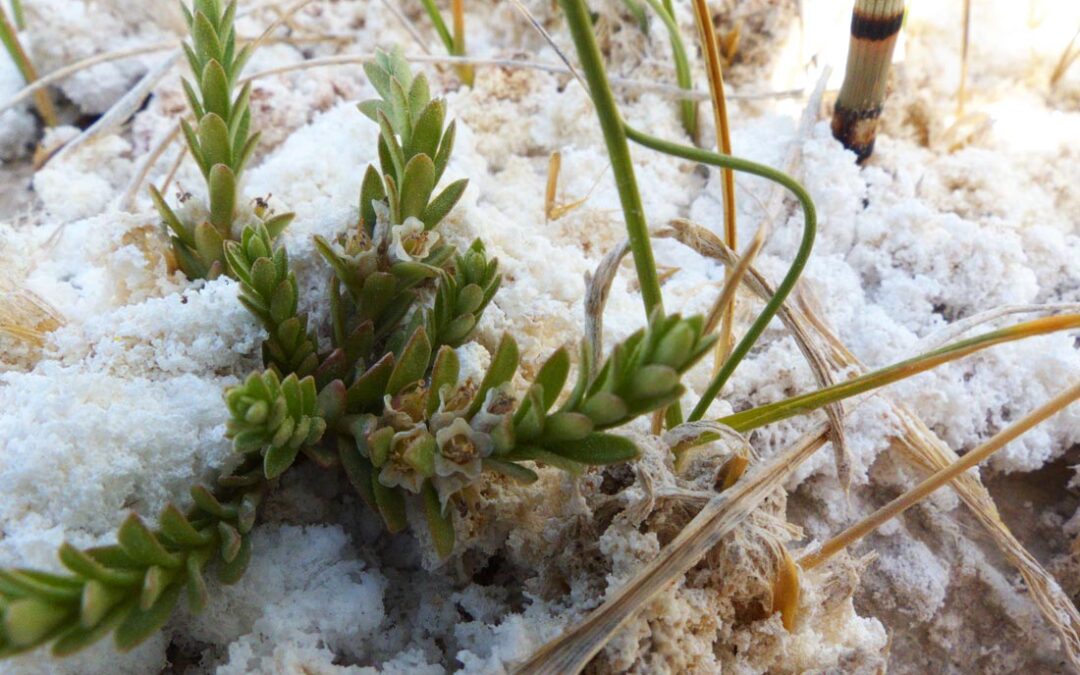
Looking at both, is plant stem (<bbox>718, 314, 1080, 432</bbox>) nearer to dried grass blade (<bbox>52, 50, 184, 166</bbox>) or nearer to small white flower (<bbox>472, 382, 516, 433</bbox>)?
small white flower (<bbox>472, 382, 516, 433</bbox>)

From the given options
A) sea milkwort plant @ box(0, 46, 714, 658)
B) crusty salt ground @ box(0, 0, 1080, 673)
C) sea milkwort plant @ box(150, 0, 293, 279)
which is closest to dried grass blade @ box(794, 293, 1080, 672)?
crusty salt ground @ box(0, 0, 1080, 673)

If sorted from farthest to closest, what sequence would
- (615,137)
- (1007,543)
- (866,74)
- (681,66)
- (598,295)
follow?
(681,66) → (866,74) → (1007,543) → (598,295) → (615,137)

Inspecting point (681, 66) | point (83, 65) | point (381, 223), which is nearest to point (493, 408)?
point (381, 223)

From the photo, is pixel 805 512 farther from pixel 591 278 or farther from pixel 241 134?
pixel 241 134

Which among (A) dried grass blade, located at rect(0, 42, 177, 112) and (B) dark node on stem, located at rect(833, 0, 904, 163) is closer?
(B) dark node on stem, located at rect(833, 0, 904, 163)

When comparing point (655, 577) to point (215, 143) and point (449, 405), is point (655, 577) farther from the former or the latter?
point (215, 143)
